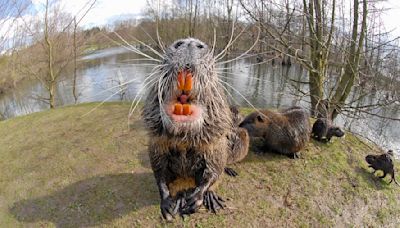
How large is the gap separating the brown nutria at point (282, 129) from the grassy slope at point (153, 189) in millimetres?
254

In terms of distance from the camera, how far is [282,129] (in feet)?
15.2

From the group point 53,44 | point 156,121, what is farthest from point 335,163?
point 53,44

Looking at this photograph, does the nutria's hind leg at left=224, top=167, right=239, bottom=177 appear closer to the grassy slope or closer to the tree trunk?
the grassy slope

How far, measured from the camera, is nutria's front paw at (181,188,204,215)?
2533mm

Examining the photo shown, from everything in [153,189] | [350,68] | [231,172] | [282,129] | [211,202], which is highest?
[350,68]

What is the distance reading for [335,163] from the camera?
4.94 m

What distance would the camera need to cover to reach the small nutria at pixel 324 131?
17.4ft

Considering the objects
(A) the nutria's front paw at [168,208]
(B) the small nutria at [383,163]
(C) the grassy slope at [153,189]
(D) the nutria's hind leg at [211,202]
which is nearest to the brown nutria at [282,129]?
(C) the grassy slope at [153,189]

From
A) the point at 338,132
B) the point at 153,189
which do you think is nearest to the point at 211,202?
the point at 153,189

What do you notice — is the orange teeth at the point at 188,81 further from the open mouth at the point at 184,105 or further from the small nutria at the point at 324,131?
the small nutria at the point at 324,131

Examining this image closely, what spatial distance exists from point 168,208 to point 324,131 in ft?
12.7

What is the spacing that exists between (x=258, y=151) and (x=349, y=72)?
15.2ft

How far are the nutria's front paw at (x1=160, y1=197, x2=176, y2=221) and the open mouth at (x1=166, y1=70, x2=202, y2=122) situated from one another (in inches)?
41.9

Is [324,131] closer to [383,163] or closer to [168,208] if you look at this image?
[383,163]
